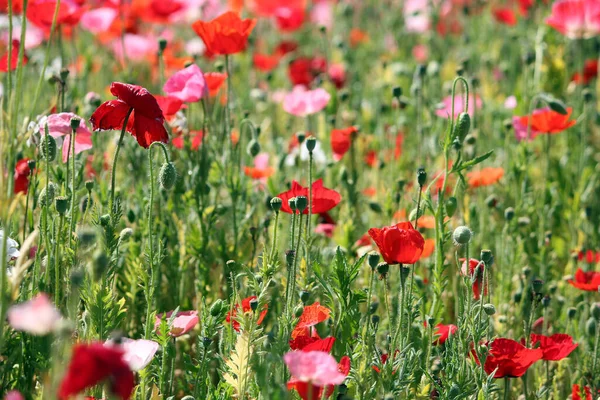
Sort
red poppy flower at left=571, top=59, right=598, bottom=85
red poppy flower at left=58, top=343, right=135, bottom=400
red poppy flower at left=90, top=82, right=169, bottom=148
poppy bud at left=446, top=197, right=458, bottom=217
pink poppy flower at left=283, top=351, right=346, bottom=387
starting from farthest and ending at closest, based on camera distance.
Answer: red poppy flower at left=571, top=59, right=598, bottom=85 → poppy bud at left=446, top=197, right=458, bottom=217 → red poppy flower at left=90, top=82, right=169, bottom=148 → pink poppy flower at left=283, top=351, right=346, bottom=387 → red poppy flower at left=58, top=343, right=135, bottom=400

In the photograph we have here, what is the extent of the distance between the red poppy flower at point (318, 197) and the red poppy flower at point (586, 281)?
71 centimetres

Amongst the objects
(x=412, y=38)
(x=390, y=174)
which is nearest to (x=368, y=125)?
(x=390, y=174)

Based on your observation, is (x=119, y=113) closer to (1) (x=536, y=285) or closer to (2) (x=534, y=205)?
(1) (x=536, y=285)

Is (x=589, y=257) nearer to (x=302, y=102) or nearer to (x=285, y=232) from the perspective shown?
(x=285, y=232)

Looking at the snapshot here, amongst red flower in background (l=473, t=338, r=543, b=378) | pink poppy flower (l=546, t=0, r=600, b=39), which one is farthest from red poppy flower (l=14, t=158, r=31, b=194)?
pink poppy flower (l=546, t=0, r=600, b=39)

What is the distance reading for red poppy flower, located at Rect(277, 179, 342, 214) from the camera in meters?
2.31

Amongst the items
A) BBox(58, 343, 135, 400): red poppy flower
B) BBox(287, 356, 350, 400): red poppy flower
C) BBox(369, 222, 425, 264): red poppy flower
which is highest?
BBox(369, 222, 425, 264): red poppy flower

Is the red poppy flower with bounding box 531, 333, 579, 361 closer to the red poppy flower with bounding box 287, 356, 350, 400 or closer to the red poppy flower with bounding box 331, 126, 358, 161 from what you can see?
the red poppy flower with bounding box 287, 356, 350, 400

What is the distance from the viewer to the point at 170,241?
8.96 ft

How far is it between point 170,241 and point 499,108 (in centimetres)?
215

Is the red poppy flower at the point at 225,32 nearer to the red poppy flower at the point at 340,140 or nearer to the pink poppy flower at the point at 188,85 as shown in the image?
the pink poppy flower at the point at 188,85

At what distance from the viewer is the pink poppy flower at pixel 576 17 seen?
3791 millimetres

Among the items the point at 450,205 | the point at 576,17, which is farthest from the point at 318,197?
the point at 576,17

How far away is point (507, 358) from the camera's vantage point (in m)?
2.01
